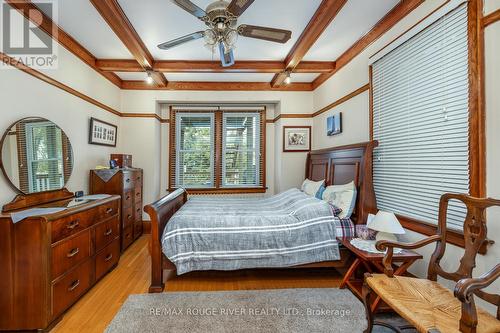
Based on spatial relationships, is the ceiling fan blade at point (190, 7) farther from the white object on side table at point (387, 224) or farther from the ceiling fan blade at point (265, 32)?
the white object on side table at point (387, 224)

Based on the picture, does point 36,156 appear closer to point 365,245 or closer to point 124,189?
point 124,189

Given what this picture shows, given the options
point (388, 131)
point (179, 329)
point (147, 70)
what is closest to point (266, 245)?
point (179, 329)

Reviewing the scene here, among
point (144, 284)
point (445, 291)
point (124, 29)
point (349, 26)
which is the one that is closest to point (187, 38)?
point (124, 29)

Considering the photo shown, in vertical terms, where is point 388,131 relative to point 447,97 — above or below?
below

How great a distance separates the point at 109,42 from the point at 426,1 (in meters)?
3.40

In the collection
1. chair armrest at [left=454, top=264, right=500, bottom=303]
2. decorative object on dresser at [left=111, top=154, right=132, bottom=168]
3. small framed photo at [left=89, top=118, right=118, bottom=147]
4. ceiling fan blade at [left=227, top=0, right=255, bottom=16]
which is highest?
ceiling fan blade at [left=227, top=0, right=255, bottom=16]

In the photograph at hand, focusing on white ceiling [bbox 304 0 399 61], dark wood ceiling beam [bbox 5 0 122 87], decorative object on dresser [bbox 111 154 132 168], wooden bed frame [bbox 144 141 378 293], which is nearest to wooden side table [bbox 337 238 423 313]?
wooden bed frame [bbox 144 141 378 293]

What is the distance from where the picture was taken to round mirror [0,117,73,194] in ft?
6.72

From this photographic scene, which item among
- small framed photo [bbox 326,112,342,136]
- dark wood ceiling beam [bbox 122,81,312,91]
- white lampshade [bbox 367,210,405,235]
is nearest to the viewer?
white lampshade [bbox 367,210,405,235]

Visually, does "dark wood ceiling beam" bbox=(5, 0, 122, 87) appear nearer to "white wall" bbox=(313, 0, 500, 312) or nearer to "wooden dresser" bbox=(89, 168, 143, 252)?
"wooden dresser" bbox=(89, 168, 143, 252)

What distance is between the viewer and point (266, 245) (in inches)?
93.0

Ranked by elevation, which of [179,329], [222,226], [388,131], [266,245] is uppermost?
[388,131]

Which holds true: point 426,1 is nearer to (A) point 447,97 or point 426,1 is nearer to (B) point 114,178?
(A) point 447,97

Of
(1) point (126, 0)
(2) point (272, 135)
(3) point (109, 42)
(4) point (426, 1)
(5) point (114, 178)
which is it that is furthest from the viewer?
(2) point (272, 135)
